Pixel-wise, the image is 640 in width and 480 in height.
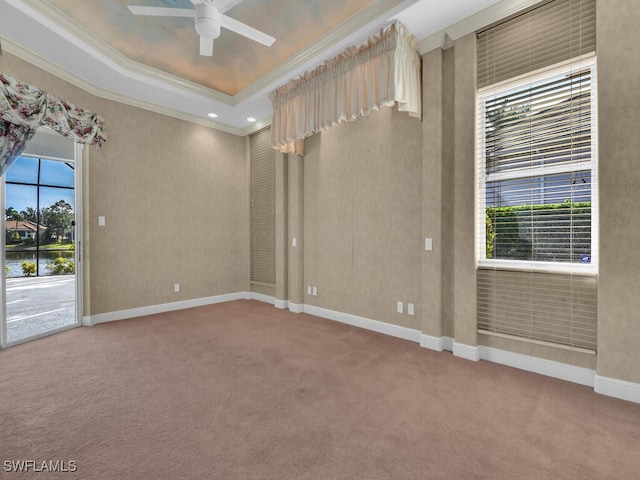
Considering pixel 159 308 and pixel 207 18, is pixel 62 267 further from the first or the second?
pixel 207 18

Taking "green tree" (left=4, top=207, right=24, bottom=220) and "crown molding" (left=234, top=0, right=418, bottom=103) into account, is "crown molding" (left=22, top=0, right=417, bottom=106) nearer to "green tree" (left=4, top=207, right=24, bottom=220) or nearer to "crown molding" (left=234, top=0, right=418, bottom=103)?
"crown molding" (left=234, top=0, right=418, bottom=103)

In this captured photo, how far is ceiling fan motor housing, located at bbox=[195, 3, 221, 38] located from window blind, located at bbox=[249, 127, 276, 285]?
2.74m

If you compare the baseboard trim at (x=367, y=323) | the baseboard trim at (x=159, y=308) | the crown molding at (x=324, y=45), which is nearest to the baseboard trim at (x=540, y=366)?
the baseboard trim at (x=367, y=323)

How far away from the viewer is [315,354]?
308 centimetres

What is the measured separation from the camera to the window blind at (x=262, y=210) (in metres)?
5.38

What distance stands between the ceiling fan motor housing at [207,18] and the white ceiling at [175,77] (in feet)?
4.28

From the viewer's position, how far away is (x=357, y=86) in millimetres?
3268

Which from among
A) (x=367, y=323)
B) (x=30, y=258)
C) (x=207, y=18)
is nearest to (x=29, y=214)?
(x=30, y=258)

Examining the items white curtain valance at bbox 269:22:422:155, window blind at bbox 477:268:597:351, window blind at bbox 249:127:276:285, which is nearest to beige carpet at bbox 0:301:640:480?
window blind at bbox 477:268:597:351

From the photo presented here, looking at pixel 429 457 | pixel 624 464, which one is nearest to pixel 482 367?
pixel 624 464

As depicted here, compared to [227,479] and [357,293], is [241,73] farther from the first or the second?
[227,479]

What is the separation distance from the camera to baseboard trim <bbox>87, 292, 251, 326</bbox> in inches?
165

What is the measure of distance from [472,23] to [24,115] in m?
4.49

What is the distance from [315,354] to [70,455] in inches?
76.3
